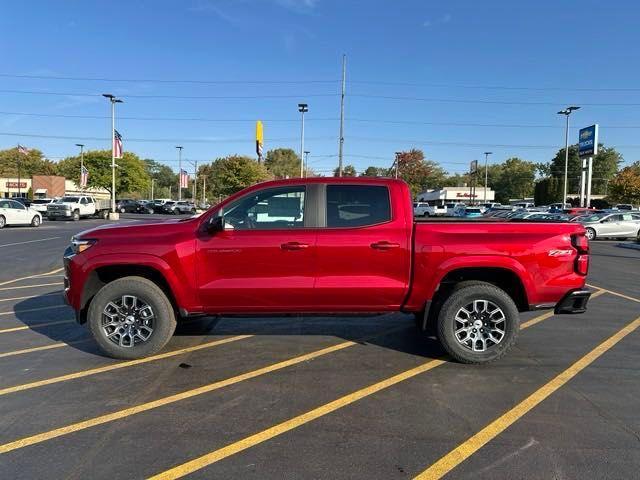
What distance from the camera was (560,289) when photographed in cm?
513

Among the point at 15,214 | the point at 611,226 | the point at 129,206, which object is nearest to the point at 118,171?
the point at 129,206

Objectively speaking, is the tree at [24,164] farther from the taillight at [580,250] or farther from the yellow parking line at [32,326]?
the taillight at [580,250]

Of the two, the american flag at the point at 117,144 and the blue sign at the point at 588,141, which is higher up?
the blue sign at the point at 588,141

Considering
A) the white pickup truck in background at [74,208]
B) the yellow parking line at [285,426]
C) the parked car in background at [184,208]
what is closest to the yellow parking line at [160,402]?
the yellow parking line at [285,426]

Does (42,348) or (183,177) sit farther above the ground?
(183,177)

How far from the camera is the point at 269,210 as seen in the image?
17.0 feet

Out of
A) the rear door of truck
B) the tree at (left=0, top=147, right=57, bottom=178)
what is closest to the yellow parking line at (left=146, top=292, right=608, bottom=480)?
the rear door of truck

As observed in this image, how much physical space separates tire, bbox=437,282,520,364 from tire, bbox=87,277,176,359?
2878 millimetres

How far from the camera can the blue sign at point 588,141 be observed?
151 feet

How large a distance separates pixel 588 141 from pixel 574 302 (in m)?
48.9

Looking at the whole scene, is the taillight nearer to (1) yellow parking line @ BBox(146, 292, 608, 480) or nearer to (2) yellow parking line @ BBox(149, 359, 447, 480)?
(1) yellow parking line @ BBox(146, 292, 608, 480)

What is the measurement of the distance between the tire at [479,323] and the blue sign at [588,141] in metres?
47.9

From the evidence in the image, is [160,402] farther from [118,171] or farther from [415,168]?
[415,168]

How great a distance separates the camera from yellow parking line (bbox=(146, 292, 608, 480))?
318cm
